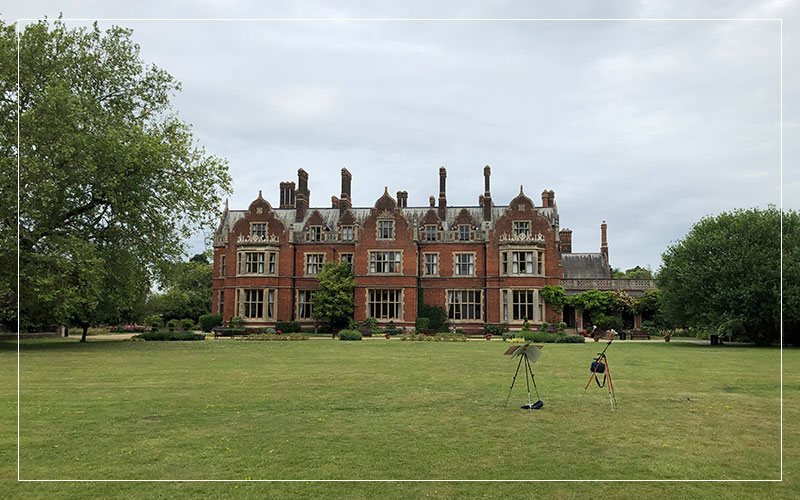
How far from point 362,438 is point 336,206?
147 feet

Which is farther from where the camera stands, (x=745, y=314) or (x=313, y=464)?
(x=745, y=314)

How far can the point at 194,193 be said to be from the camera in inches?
1026

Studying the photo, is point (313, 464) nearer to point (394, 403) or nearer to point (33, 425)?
point (394, 403)

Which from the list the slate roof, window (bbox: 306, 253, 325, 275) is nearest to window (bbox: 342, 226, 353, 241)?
window (bbox: 306, 253, 325, 275)

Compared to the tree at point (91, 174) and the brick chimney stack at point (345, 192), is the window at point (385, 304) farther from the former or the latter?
the tree at point (91, 174)

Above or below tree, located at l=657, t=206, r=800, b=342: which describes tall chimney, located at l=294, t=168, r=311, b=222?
above

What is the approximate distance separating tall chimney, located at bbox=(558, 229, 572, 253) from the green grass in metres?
39.7

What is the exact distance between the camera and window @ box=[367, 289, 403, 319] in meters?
43.8

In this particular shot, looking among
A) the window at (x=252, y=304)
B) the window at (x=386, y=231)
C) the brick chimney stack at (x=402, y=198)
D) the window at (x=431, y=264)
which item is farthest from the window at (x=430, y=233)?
the window at (x=252, y=304)

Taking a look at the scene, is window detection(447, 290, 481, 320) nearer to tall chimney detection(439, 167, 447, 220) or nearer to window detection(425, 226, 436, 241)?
window detection(425, 226, 436, 241)

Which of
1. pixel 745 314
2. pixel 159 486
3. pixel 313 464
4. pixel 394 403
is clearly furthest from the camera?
pixel 745 314

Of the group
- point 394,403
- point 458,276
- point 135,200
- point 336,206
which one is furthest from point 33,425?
point 336,206

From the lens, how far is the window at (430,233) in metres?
46.3

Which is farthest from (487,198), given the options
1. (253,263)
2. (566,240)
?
(253,263)
